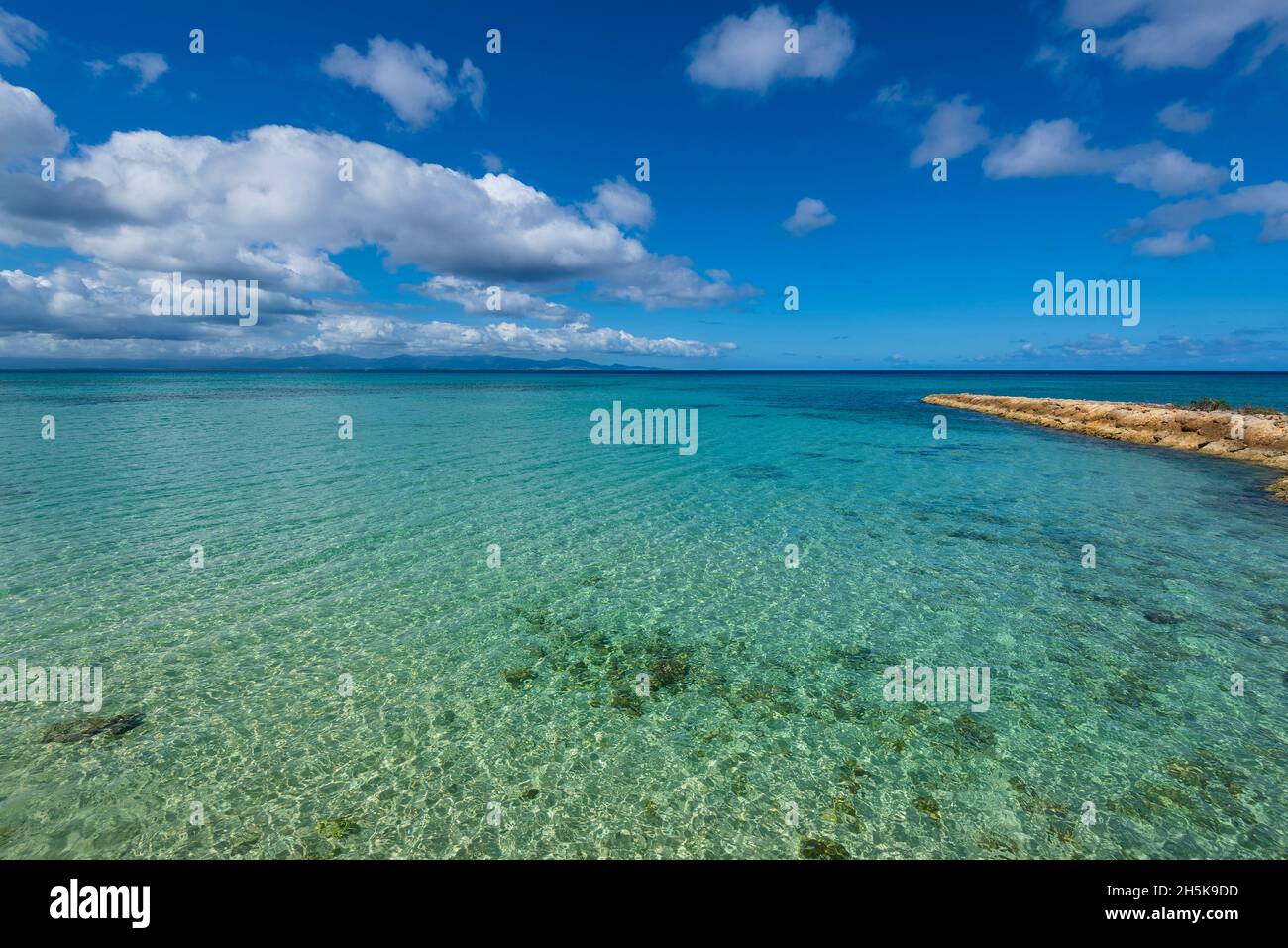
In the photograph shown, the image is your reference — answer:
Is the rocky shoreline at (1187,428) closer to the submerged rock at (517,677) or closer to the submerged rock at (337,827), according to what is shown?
the submerged rock at (517,677)

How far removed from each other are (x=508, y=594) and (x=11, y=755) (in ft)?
28.8

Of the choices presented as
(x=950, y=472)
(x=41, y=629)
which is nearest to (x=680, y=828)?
(x=41, y=629)

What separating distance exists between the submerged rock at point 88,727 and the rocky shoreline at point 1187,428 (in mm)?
41195

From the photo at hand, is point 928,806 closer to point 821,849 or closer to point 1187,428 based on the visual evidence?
point 821,849

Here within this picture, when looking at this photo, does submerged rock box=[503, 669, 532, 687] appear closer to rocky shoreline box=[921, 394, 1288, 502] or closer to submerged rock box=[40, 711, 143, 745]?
submerged rock box=[40, 711, 143, 745]

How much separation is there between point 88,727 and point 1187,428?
62258 mm

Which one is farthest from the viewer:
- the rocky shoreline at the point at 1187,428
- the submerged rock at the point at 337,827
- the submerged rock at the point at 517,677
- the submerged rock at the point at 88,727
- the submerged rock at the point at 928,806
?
the rocky shoreline at the point at 1187,428

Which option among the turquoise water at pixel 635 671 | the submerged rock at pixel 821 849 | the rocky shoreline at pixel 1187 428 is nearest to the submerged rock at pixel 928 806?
the turquoise water at pixel 635 671

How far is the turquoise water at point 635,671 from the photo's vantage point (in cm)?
730

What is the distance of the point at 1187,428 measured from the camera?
137 ft

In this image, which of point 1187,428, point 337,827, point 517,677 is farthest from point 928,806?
point 1187,428

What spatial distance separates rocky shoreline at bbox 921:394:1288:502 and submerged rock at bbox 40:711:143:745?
4119 centimetres
